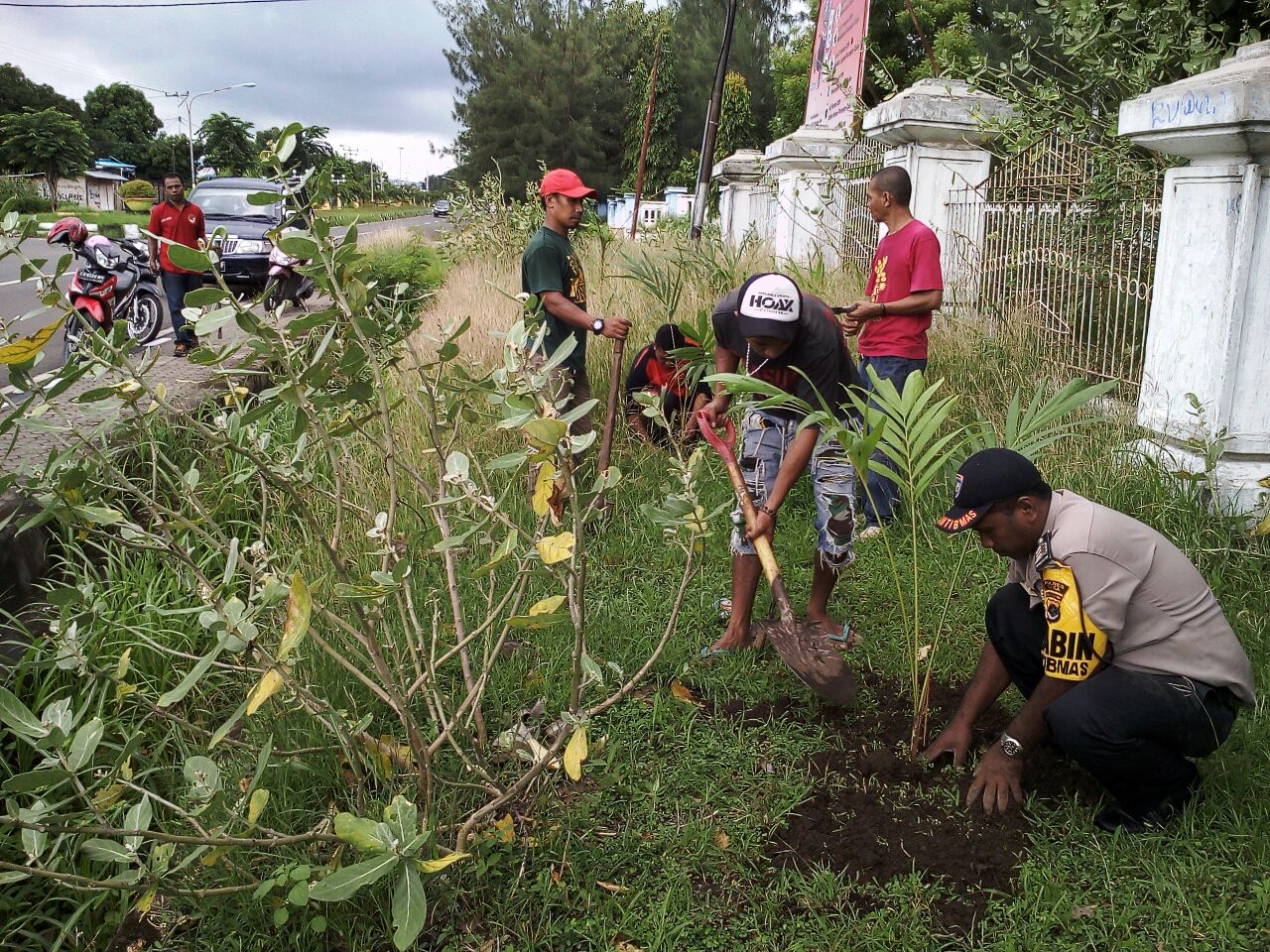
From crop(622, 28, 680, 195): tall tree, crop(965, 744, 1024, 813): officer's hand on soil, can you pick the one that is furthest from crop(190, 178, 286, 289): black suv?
crop(622, 28, 680, 195): tall tree

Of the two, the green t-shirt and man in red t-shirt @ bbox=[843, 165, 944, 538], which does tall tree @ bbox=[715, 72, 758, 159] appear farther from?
the green t-shirt

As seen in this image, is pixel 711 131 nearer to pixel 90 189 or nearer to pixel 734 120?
pixel 734 120

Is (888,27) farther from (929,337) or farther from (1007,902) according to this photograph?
(1007,902)

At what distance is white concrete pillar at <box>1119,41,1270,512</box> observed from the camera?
3.86 metres

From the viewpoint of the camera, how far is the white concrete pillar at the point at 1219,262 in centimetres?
386

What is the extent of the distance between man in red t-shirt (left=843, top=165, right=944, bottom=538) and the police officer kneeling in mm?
1957

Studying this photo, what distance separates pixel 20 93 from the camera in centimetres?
6053

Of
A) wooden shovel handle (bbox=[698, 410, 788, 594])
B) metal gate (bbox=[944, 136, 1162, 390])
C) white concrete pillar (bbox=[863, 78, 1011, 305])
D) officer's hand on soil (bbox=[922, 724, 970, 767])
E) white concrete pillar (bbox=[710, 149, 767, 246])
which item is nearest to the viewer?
→ officer's hand on soil (bbox=[922, 724, 970, 767])

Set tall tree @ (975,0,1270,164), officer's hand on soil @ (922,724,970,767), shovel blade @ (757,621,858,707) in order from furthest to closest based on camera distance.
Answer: tall tree @ (975,0,1270,164), shovel blade @ (757,621,858,707), officer's hand on soil @ (922,724,970,767)

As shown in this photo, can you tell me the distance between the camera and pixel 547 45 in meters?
41.4

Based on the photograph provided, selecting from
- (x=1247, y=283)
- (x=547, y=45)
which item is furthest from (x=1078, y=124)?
(x=547, y=45)

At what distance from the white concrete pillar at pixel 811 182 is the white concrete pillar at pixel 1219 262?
15.4 feet

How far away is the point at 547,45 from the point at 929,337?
39.8 m

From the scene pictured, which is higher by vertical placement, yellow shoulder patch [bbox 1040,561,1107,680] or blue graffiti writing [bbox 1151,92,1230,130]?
blue graffiti writing [bbox 1151,92,1230,130]
